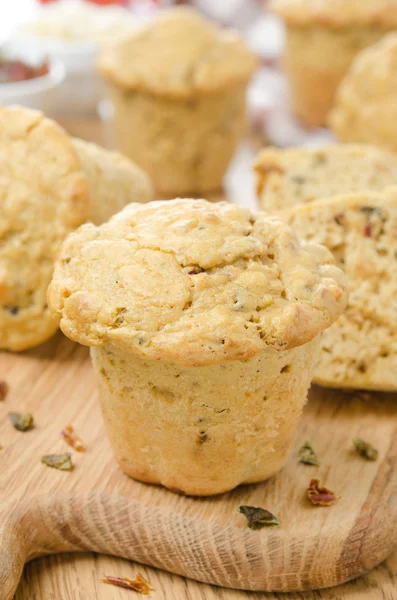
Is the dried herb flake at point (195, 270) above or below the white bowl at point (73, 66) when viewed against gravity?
above

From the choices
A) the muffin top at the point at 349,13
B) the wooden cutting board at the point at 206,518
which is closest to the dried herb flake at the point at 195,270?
the wooden cutting board at the point at 206,518

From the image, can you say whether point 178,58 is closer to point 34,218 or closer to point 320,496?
point 34,218

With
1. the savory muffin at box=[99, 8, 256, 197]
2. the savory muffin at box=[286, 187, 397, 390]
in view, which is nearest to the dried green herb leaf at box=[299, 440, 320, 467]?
the savory muffin at box=[286, 187, 397, 390]

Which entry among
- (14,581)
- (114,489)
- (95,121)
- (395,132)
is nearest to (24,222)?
(114,489)

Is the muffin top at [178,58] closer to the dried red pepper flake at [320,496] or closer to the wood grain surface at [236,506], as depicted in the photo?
the wood grain surface at [236,506]

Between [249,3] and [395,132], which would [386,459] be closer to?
[395,132]

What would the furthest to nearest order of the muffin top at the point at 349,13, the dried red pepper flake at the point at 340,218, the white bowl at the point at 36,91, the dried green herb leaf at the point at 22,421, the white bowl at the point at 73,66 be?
the white bowl at the point at 73,66 → the muffin top at the point at 349,13 → the white bowl at the point at 36,91 → the dried red pepper flake at the point at 340,218 → the dried green herb leaf at the point at 22,421

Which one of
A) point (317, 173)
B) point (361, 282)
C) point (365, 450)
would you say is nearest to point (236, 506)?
point (365, 450)

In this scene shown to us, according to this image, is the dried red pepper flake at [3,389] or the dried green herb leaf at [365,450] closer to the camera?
the dried green herb leaf at [365,450]
